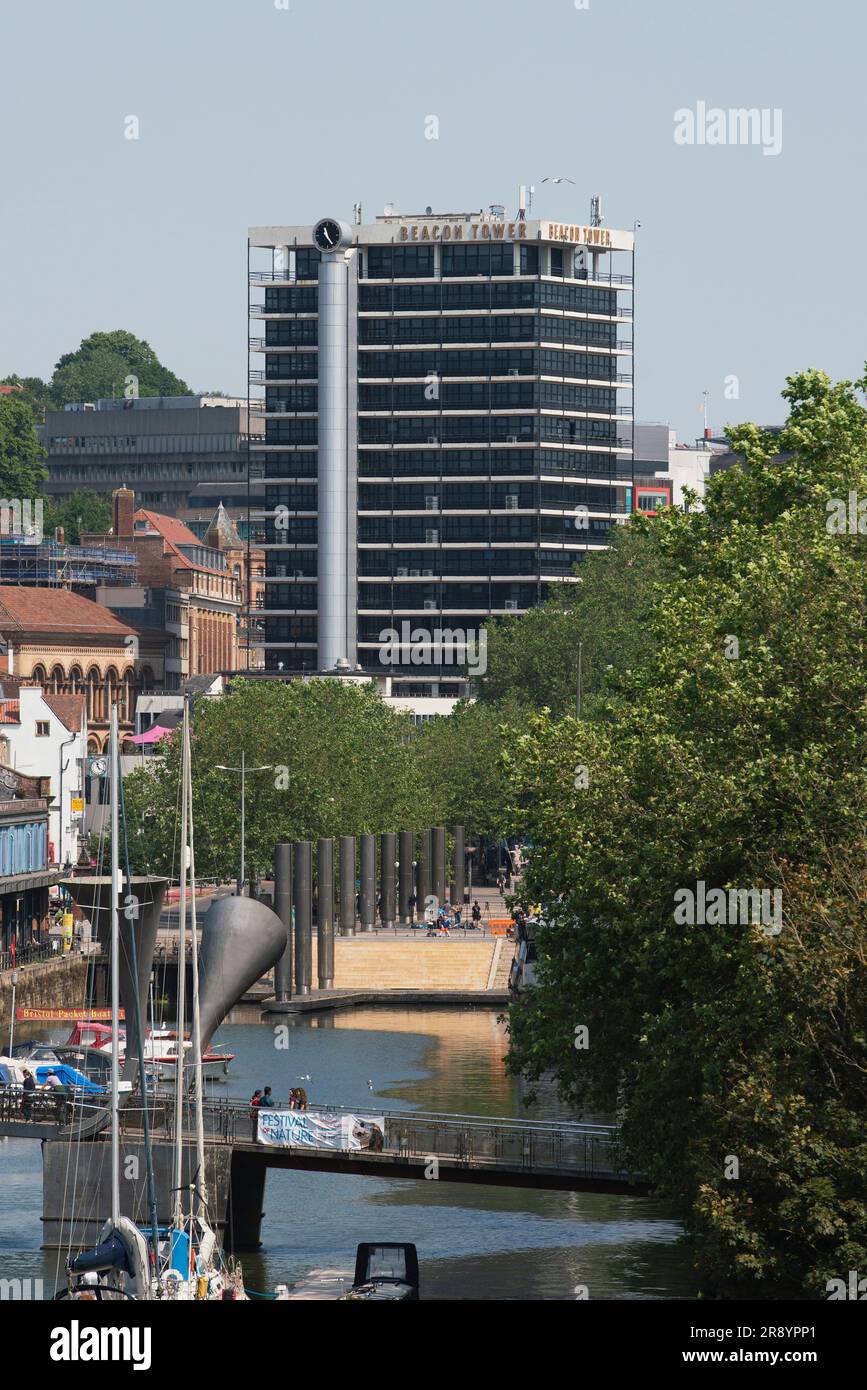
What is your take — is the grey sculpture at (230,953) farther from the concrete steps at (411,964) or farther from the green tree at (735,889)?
the concrete steps at (411,964)

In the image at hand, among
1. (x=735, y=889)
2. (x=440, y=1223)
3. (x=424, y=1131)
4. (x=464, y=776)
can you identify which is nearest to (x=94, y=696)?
(x=464, y=776)

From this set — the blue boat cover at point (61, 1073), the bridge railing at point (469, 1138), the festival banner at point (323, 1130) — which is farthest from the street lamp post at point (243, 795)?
the festival banner at point (323, 1130)

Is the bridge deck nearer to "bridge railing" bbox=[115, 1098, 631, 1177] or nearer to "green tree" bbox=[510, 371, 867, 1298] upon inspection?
"bridge railing" bbox=[115, 1098, 631, 1177]

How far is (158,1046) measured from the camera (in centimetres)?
8656

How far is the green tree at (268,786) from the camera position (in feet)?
388

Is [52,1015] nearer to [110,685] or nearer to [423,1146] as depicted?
[423,1146]

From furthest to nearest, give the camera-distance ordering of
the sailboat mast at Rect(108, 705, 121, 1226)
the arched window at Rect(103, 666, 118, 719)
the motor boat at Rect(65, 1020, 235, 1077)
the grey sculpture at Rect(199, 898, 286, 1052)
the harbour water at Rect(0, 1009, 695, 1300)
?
the arched window at Rect(103, 666, 118, 719) < the motor boat at Rect(65, 1020, 235, 1077) < the grey sculpture at Rect(199, 898, 286, 1052) < the harbour water at Rect(0, 1009, 695, 1300) < the sailboat mast at Rect(108, 705, 121, 1226)

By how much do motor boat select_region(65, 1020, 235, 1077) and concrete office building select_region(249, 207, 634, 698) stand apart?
3652 inches

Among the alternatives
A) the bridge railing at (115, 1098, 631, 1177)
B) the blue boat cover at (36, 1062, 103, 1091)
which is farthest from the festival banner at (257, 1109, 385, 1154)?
the blue boat cover at (36, 1062, 103, 1091)

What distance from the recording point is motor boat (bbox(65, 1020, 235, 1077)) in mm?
81375

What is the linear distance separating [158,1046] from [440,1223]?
2964 cm

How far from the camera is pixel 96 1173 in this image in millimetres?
55312
